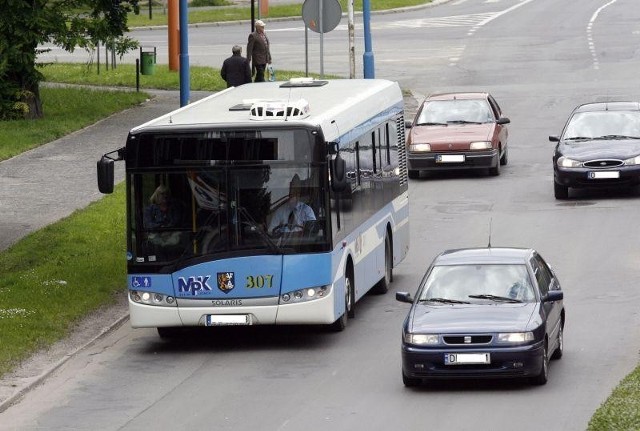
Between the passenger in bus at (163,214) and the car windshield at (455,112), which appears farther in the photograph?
the car windshield at (455,112)

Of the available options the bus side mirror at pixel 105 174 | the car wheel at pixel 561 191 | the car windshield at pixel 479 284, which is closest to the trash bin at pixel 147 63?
the car wheel at pixel 561 191

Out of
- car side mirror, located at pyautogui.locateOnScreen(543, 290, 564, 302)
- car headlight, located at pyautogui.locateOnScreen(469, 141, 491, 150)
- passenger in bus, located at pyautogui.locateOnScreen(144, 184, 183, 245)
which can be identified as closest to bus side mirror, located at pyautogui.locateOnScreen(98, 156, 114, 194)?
passenger in bus, located at pyautogui.locateOnScreen(144, 184, 183, 245)

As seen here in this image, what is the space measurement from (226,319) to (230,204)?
132cm

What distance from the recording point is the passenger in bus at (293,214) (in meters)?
19.6

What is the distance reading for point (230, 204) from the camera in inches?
772

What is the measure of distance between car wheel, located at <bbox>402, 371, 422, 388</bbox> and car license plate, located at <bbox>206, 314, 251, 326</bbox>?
275 cm

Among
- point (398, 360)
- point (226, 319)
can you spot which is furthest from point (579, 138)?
point (226, 319)

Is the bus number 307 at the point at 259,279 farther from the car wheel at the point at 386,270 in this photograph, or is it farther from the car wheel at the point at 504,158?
the car wheel at the point at 504,158

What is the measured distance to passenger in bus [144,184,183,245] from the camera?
19641 mm

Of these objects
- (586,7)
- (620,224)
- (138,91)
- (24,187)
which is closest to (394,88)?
(620,224)

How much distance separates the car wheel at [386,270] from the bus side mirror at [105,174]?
5396mm

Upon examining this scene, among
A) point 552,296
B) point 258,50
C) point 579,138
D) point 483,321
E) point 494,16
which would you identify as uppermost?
point 494,16

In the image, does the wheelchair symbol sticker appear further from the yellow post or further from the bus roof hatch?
the yellow post

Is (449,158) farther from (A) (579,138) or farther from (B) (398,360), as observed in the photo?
(B) (398,360)
